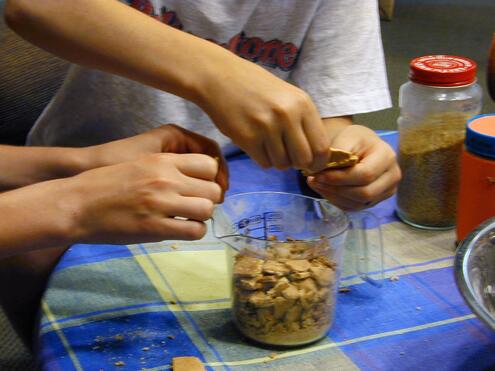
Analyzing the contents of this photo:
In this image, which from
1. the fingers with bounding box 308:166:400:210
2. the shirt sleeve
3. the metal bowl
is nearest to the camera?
the metal bowl

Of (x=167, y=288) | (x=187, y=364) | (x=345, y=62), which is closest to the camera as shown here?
(x=187, y=364)

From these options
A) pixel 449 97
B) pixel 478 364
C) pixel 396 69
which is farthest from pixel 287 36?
pixel 396 69

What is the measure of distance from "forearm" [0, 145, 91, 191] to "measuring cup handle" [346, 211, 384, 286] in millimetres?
300

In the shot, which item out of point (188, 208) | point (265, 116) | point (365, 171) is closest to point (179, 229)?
point (188, 208)

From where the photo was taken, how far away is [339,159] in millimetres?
646

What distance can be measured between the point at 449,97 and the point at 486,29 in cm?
281

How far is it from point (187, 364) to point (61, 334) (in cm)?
12

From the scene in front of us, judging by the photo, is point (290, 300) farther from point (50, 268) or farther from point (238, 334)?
point (50, 268)

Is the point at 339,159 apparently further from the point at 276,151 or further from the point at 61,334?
the point at 61,334

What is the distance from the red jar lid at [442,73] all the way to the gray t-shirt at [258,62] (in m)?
0.11

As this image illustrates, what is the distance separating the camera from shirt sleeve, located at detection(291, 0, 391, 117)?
0.83 m

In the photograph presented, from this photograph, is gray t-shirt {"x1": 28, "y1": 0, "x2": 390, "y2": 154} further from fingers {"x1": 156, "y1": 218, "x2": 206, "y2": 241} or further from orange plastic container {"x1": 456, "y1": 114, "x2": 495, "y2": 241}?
fingers {"x1": 156, "y1": 218, "x2": 206, "y2": 241}

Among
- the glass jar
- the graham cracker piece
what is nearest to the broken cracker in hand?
the glass jar

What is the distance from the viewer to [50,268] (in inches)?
28.3
